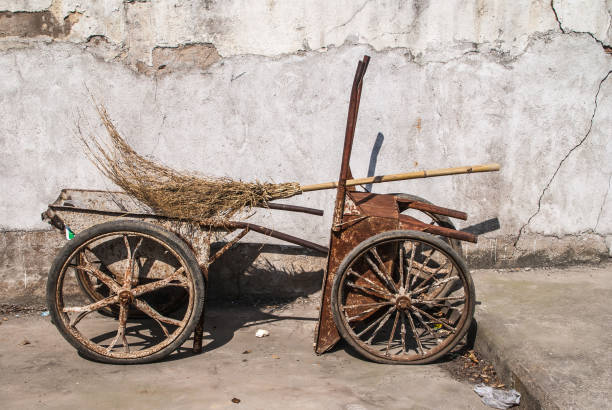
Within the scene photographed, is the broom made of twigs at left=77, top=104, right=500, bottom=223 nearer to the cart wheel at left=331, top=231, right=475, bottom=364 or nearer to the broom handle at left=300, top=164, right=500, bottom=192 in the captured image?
the broom handle at left=300, top=164, right=500, bottom=192

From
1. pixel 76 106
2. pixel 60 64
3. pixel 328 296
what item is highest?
pixel 60 64

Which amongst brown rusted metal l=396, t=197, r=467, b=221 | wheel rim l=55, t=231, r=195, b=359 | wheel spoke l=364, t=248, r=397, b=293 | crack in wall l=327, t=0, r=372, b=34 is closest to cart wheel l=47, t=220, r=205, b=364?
wheel rim l=55, t=231, r=195, b=359

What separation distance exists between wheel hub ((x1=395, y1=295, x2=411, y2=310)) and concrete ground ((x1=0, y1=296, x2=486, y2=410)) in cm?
41

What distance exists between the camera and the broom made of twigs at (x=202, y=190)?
129 inches

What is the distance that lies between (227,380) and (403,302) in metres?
1.22

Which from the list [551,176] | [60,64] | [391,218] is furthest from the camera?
[551,176]

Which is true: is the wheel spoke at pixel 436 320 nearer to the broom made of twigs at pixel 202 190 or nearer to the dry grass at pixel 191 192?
the broom made of twigs at pixel 202 190

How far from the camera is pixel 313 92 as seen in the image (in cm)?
426

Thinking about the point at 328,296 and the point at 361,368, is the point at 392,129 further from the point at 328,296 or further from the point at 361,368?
the point at 361,368

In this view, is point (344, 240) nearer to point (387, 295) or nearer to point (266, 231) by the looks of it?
point (387, 295)

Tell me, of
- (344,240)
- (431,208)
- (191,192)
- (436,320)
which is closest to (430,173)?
(431,208)

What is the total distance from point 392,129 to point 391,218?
1.33m

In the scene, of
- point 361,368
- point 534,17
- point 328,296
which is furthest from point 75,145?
point 534,17

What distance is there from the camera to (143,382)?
9.89ft
